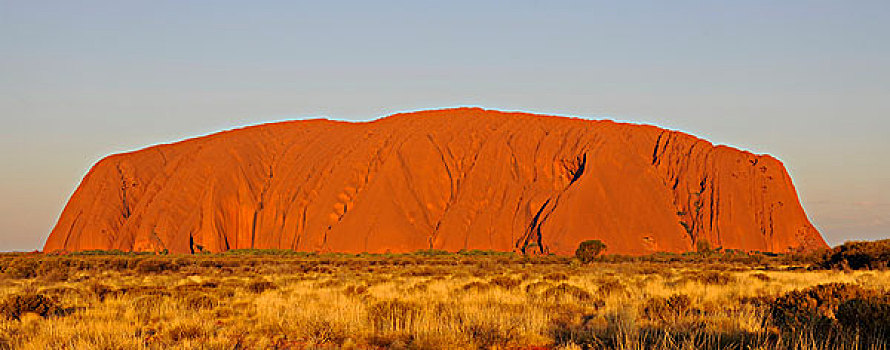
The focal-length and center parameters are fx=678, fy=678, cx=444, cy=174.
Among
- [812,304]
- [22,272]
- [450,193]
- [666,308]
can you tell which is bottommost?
[22,272]

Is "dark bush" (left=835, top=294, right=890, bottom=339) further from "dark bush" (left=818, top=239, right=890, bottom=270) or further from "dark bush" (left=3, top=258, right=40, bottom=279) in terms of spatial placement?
"dark bush" (left=3, top=258, right=40, bottom=279)

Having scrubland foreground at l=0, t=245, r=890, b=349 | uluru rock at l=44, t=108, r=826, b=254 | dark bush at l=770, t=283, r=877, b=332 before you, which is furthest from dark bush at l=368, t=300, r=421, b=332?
uluru rock at l=44, t=108, r=826, b=254

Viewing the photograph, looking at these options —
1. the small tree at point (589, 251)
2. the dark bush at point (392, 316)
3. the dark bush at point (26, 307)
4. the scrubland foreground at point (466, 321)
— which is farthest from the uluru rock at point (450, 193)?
the dark bush at point (26, 307)

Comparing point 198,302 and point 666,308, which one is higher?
point 666,308

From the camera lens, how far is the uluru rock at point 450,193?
70375mm

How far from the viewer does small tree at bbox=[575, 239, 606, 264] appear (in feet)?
175

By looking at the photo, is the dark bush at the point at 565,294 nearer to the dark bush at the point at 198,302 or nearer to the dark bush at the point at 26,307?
the dark bush at the point at 198,302

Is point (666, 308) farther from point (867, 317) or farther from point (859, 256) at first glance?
point (859, 256)

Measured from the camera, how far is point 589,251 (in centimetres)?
→ 5606

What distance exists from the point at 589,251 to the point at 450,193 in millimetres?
24771

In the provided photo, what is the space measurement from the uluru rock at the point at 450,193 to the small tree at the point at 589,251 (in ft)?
20.6

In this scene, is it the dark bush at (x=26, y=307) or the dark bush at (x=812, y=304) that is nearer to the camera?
the dark bush at (x=812, y=304)

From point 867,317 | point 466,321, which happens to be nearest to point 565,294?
point 466,321

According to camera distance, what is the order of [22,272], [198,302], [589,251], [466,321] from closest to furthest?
1. [466,321]
2. [198,302]
3. [22,272]
4. [589,251]
